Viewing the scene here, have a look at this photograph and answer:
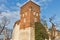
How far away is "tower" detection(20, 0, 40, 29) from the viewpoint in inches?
1371

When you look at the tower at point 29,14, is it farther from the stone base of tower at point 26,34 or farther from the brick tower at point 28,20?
the stone base of tower at point 26,34

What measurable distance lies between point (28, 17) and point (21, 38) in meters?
5.27

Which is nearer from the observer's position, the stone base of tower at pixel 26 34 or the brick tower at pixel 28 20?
the stone base of tower at pixel 26 34

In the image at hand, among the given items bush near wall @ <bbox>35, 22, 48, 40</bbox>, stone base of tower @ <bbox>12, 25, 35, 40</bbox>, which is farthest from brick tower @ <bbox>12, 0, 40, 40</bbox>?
bush near wall @ <bbox>35, 22, 48, 40</bbox>

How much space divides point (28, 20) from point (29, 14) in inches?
55.1

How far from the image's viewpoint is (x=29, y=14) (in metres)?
35.0

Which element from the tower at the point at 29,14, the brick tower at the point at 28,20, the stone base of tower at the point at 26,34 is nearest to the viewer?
the stone base of tower at the point at 26,34

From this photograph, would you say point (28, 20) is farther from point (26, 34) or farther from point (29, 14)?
point (26, 34)

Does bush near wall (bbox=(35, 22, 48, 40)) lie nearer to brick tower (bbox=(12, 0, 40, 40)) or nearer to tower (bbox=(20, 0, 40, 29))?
brick tower (bbox=(12, 0, 40, 40))

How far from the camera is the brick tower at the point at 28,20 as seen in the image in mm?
34375

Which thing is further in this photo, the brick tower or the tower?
the tower

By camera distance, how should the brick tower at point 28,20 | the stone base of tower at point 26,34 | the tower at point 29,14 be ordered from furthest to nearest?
the tower at point 29,14, the brick tower at point 28,20, the stone base of tower at point 26,34

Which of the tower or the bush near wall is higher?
the tower

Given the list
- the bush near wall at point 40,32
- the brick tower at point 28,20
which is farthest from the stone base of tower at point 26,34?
the bush near wall at point 40,32
